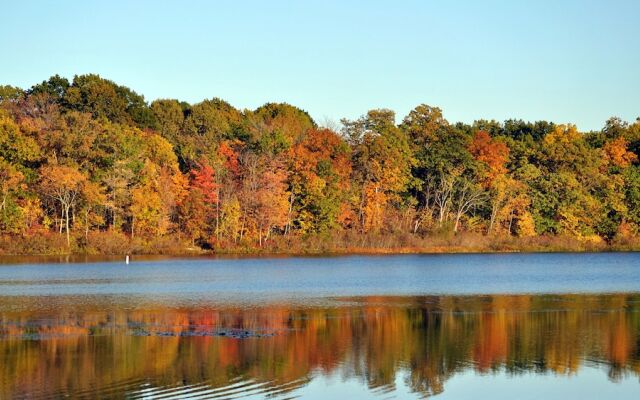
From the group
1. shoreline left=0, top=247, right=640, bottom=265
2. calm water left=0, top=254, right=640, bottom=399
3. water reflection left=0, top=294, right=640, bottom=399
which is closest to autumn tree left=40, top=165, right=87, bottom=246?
shoreline left=0, top=247, right=640, bottom=265

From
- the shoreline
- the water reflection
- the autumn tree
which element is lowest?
the water reflection

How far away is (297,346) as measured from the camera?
24.4 meters

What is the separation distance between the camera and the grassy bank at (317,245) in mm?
72312

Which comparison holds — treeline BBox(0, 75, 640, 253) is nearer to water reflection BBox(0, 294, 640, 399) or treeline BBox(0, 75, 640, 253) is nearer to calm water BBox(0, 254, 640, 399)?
calm water BBox(0, 254, 640, 399)

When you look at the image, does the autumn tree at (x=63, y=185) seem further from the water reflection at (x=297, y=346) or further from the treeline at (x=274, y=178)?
the water reflection at (x=297, y=346)

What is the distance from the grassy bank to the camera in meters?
72.3

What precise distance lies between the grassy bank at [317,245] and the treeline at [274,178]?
20 centimetres

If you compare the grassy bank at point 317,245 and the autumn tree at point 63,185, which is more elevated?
the autumn tree at point 63,185

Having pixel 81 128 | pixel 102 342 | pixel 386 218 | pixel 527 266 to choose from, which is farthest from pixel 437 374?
pixel 386 218

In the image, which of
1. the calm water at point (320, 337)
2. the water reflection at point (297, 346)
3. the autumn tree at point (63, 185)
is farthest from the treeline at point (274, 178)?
the water reflection at point (297, 346)

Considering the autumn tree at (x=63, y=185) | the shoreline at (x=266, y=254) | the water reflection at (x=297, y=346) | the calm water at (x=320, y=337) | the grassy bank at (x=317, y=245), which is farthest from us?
the grassy bank at (x=317, y=245)

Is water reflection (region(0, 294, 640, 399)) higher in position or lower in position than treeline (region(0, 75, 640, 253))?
lower

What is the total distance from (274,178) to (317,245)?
6949mm

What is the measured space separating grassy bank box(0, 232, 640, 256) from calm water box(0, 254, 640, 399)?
2460 cm
